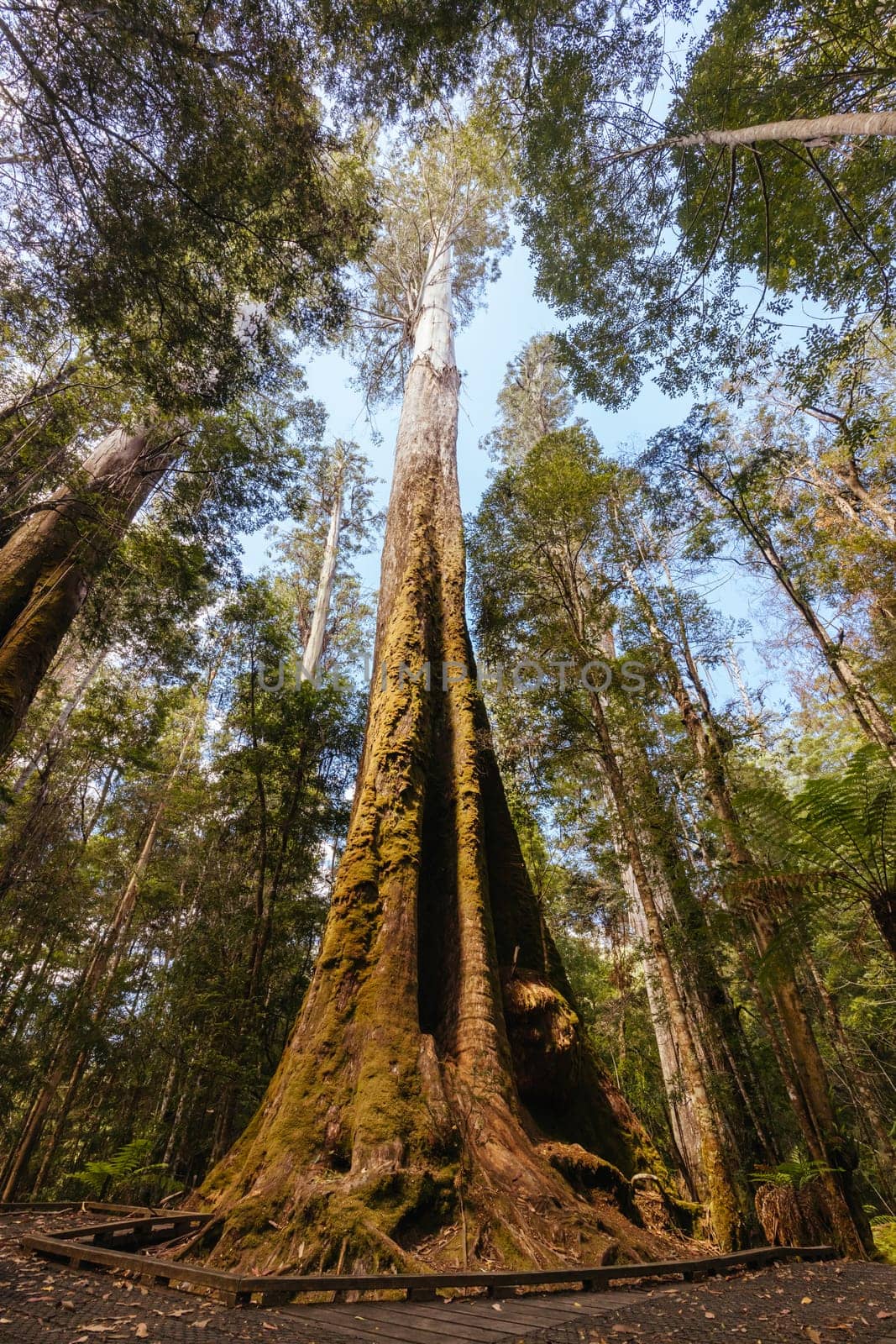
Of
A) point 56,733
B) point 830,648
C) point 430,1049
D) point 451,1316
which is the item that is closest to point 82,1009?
point 56,733

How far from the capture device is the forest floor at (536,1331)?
5.39 feet

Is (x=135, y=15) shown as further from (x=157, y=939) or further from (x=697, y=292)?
(x=157, y=939)

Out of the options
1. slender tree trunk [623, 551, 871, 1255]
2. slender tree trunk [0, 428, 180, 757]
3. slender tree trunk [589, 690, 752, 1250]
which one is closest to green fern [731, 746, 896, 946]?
slender tree trunk [623, 551, 871, 1255]

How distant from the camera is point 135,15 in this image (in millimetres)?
3873

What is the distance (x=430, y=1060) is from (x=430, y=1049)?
2.8 inches

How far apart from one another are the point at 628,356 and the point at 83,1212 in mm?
11105

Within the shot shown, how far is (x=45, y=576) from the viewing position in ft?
19.4

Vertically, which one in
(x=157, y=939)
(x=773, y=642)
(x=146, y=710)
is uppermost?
(x=773, y=642)

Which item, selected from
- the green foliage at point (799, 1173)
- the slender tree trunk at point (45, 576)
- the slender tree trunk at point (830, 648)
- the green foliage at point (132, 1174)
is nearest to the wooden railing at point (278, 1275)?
the green foliage at point (799, 1173)

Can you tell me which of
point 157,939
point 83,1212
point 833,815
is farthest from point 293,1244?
point 157,939

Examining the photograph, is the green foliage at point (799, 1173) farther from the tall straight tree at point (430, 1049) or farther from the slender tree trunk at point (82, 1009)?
the slender tree trunk at point (82, 1009)

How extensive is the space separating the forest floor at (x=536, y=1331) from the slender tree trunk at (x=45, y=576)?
166 inches

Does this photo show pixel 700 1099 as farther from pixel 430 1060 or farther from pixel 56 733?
pixel 56 733

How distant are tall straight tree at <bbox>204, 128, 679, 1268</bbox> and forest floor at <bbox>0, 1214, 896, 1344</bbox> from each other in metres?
0.57
